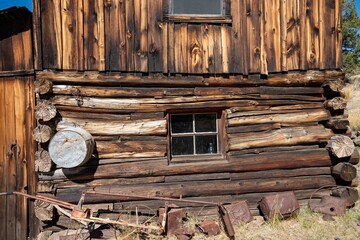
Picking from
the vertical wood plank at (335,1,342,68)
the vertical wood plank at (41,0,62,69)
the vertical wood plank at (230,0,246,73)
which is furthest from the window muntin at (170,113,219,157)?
the vertical wood plank at (335,1,342,68)

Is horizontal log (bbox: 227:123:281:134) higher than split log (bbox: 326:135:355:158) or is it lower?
higher

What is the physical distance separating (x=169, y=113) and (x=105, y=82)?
1272mm

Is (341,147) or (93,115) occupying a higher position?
(93,115)

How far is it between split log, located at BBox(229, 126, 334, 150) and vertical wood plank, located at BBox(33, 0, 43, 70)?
11.9 ft

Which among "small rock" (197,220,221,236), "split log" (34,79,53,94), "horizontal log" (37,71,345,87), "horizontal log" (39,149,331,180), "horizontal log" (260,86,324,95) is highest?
"horizontal log" (37,71,345,87)

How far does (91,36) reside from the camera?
17.0ft

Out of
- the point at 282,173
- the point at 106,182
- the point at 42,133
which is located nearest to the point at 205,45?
the point at 282,173

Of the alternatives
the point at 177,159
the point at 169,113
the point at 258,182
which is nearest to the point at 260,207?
the point at 258,182

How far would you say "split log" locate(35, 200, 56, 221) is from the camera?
4930 millimetres

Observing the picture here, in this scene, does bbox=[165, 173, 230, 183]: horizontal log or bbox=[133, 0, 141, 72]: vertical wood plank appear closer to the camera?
bbox=[133, 0, 141, 72]: vertical wood plank

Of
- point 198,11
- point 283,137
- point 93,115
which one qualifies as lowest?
point 283,137

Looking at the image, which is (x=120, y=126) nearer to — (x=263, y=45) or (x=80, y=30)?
(x=80, y=30)

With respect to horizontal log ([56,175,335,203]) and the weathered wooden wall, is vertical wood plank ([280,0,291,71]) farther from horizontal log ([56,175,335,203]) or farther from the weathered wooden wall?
horizontal log ([56,175,335,203])

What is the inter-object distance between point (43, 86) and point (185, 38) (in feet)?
8.42
